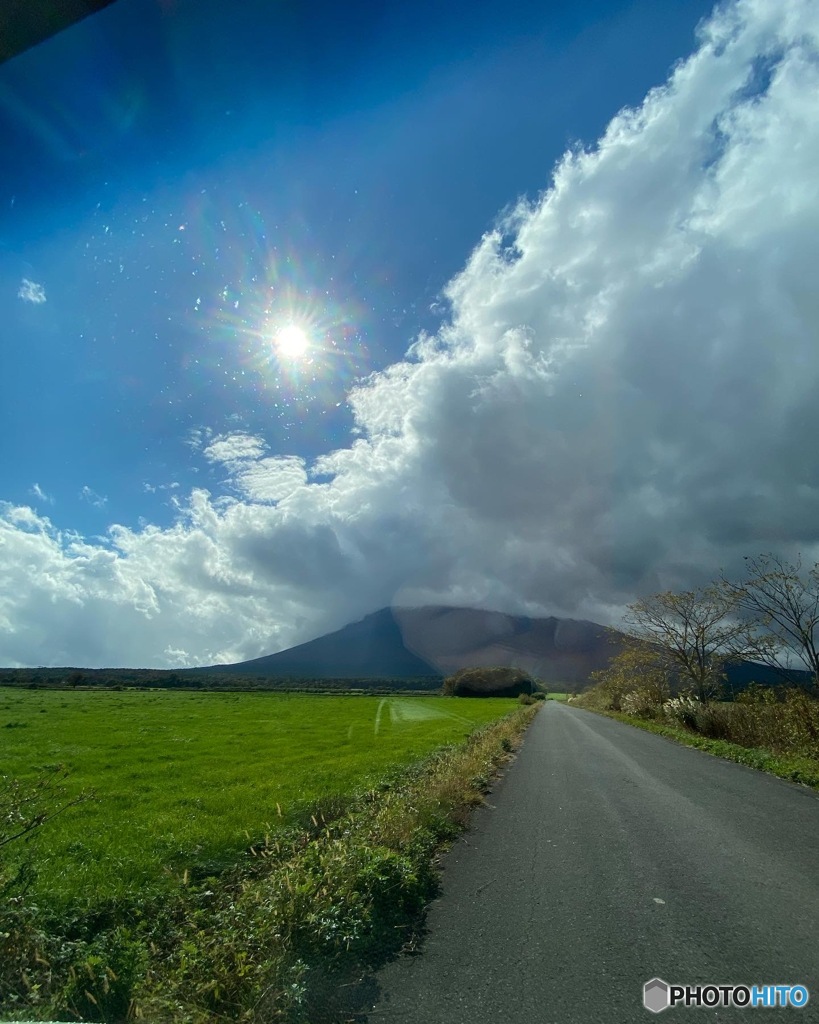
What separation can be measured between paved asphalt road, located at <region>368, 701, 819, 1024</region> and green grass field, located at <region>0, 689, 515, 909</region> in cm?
484

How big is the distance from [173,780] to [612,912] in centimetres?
1509

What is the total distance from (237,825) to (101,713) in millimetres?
38720

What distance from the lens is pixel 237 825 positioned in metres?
10.9

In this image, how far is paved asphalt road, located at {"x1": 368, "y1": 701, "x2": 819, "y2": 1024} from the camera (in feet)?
13.6

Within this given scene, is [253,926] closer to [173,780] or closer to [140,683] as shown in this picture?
[173,780]

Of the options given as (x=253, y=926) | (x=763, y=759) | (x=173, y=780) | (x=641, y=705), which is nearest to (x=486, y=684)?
(x=641, y=705)

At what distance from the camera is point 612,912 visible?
18.8 ft

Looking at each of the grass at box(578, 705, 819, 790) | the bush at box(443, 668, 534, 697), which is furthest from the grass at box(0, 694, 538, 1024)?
the bush at box(443, 668, 534, 697)

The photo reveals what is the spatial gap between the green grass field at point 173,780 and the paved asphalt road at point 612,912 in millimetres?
4841

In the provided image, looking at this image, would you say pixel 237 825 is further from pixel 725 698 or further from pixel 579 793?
pixel 725 698

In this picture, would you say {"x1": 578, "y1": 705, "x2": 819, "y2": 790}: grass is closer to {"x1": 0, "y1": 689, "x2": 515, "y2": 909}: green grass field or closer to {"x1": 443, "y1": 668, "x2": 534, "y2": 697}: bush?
{"x1": 0, "y1": 689, "x2": 515, "y2": 909}: green grass field

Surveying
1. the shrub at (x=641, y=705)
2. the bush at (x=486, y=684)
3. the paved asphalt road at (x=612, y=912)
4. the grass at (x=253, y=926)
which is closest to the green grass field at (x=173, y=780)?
the grass at (x=253, y=926)

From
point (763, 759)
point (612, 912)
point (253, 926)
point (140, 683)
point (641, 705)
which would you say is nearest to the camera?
point (253, 926)

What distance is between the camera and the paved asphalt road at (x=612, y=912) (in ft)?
13.6
